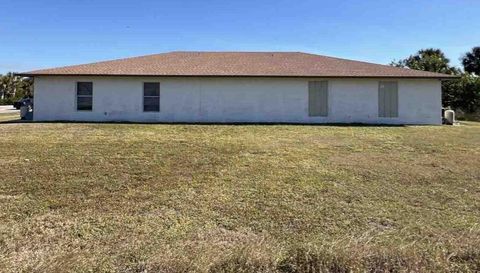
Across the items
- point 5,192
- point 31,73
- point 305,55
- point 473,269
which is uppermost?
point 305,55

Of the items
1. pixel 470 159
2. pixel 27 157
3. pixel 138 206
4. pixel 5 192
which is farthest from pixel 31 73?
pixel 470 159

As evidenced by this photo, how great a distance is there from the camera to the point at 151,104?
1986 centimetres

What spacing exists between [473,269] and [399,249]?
0.70m

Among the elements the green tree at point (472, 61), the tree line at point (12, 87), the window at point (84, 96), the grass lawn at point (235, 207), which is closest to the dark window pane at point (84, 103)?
the window at point (84, 96)

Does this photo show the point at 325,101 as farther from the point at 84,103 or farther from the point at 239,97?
the point at 84,103

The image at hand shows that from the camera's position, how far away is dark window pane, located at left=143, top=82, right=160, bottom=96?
65.0 feet

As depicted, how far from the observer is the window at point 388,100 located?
19.9 meters

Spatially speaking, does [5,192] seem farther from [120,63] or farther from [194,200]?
[120,63]

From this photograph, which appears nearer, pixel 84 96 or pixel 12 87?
pixel 84 96

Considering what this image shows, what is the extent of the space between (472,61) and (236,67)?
39993 mm

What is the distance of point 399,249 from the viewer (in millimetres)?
4707

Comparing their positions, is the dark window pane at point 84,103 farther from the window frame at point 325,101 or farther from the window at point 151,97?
the window frame at point 325,101

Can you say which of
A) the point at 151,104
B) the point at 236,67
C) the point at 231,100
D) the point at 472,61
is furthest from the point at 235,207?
the point at 472,61

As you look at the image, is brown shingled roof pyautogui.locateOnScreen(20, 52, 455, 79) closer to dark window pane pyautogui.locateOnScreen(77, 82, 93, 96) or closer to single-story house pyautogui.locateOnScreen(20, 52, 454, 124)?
single-story house pyautogui.locateOnScreen(20, 52, 454, 124)
